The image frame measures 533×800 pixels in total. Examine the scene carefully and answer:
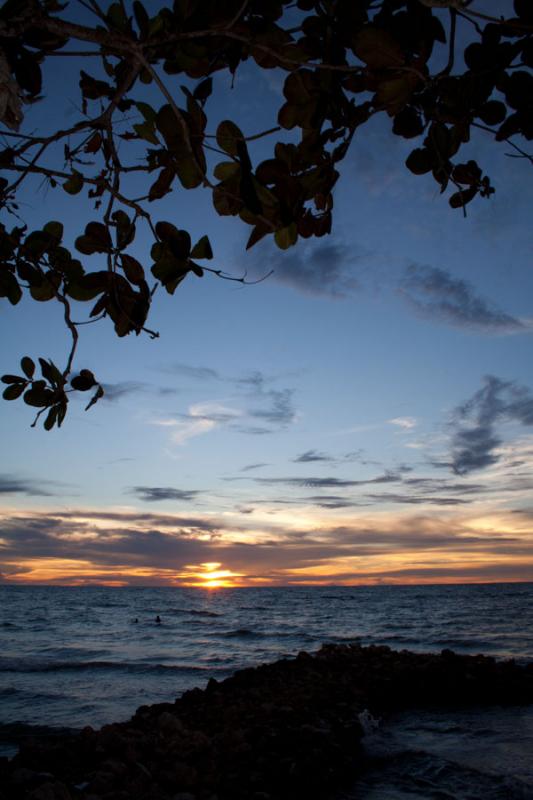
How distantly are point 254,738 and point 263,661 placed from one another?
14750 millimetres

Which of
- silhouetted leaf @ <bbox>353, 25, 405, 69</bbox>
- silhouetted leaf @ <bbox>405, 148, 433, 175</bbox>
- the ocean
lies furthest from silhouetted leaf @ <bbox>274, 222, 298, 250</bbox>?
the ocean

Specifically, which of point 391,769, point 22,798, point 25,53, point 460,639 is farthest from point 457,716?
point 460,639

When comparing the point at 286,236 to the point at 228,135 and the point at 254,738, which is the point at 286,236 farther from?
the point at 254,738

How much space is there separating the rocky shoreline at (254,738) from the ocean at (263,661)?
21.2 inches

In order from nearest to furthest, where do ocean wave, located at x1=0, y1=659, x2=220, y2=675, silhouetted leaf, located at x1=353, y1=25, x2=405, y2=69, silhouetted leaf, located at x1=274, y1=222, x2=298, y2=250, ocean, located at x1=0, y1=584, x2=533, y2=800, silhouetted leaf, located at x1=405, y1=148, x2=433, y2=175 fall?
silhouetted leaf, located at x1=353, y1=25, x2=405, y2=69
silhouetted leaf, located at x1=274, y1=222, x2=298, y2=250
silhouetted leaf, located at x1=405, y1=148, x2=433, y2=175
ocean, located at x1=0, y1=584, x2=533, y2=800
ocean wave, located at x1=0, y1=659, x2=220, y2=675

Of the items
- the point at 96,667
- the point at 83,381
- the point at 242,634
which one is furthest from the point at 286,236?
the point at 242,634

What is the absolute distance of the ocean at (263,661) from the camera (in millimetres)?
6785

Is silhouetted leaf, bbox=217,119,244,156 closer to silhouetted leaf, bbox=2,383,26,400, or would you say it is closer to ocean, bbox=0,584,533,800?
silhouetted leaf, bbox=2,383,26,400

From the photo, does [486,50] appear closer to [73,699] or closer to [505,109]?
[505,109]

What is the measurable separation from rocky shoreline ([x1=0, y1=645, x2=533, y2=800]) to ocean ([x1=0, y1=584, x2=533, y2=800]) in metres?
0.54

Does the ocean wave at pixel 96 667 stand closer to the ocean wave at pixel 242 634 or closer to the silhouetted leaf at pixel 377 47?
the ocean wave at pixel 242 634

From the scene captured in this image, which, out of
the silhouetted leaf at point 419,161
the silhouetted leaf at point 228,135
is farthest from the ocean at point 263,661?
the silhouetted leaf at point 228,135

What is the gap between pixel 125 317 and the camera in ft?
5.82

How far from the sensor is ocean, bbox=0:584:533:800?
6.79 metres
